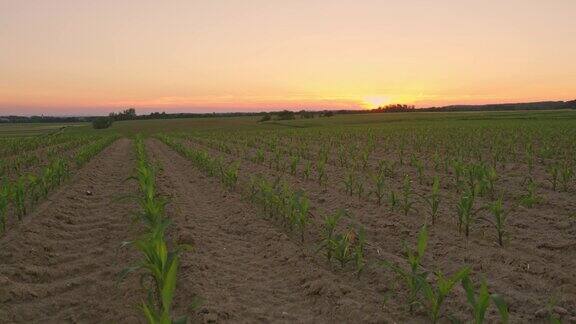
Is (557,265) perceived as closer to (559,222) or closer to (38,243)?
(559,222)

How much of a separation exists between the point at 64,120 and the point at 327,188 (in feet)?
468

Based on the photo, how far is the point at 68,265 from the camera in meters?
5.23

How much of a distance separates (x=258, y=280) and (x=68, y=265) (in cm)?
A: 233

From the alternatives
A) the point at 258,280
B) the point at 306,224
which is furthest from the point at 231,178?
the point at 258,280

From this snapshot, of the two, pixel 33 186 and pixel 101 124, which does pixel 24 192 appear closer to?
pixel 33 186

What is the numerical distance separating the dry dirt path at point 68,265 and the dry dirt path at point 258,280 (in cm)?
68

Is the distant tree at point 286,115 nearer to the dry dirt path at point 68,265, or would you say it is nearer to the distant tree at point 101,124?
the distant tree at point 101,124

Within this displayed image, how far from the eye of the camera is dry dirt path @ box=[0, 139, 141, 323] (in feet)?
13.2

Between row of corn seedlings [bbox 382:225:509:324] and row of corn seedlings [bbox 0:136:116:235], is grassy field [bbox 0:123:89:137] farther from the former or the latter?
row of corn seedlings [bbox 382:225:509:324]

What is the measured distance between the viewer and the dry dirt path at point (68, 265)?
402 centimetres

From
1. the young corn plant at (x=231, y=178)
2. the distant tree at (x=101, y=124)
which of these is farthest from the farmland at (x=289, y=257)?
the distant tree at (x=101, y=124)

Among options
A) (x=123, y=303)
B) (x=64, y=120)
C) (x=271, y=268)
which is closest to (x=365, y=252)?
(x=271, y=268)

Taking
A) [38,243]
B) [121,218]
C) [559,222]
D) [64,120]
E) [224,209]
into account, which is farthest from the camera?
[64,120]

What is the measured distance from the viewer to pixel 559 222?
256 inches
